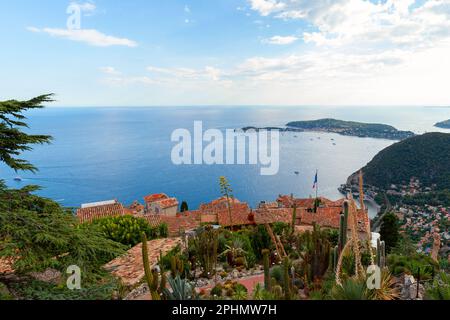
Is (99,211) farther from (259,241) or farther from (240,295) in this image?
(240,295)

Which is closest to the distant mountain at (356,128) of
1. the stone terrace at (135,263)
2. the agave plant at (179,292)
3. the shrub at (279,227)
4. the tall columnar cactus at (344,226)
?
the shrub at (279,227)

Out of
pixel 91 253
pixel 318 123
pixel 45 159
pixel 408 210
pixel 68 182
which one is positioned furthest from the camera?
pixel 318 123

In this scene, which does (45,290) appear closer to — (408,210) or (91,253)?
(91,253)

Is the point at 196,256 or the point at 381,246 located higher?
the point at 381,246

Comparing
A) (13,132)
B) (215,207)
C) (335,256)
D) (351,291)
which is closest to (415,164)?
(215,207)

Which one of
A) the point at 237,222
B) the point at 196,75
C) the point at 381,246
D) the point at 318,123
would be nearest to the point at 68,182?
the point at 196,75

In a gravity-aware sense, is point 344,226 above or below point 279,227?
above

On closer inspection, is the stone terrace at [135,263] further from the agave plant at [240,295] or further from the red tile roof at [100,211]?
the red tile roof at [100,211]
